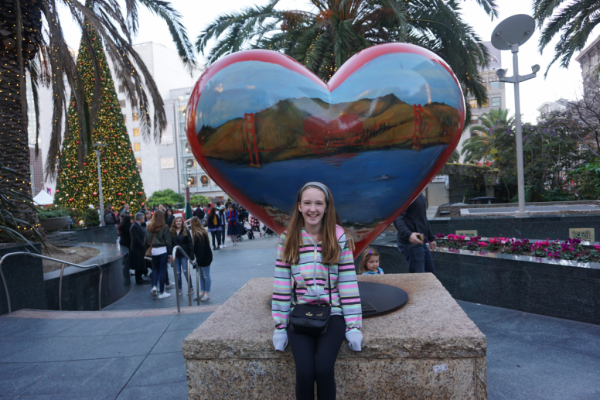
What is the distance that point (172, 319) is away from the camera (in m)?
4.95

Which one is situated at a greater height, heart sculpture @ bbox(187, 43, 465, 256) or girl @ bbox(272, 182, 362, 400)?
heart sculpture @ bbox(187, 43, 465, 256)

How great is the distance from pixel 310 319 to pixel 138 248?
7.78 meters

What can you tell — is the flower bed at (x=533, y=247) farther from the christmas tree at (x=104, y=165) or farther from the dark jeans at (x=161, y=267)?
the christmas tree at (x=104, y=165)

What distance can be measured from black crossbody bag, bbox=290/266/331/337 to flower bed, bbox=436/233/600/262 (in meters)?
3.68

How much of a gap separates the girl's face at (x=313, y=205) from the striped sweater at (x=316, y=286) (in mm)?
133

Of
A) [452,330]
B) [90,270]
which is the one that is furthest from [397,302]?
[90,270]

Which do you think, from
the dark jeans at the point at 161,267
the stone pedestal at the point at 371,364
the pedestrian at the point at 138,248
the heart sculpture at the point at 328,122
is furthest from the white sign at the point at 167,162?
the stone pedestal at the point at 371,364

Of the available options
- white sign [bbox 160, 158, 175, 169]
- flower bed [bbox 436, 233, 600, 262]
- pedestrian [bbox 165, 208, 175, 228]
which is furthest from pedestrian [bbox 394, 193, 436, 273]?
white sign [bbox 160, 158, 175, 169]

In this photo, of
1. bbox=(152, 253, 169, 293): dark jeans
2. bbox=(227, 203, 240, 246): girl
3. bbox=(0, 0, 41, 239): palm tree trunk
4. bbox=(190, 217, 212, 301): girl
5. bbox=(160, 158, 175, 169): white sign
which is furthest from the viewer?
bbox=(160, 158, 175, 169): white sign

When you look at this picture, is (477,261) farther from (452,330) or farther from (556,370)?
(452,330)

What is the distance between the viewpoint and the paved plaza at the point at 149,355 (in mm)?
3047

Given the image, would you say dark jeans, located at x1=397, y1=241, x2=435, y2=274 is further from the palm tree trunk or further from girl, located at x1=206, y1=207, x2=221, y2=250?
girl, located at x1=206, y1=207, x2=221, y2=250

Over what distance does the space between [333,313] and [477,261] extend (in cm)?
346

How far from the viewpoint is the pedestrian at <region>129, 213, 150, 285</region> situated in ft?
28.9
